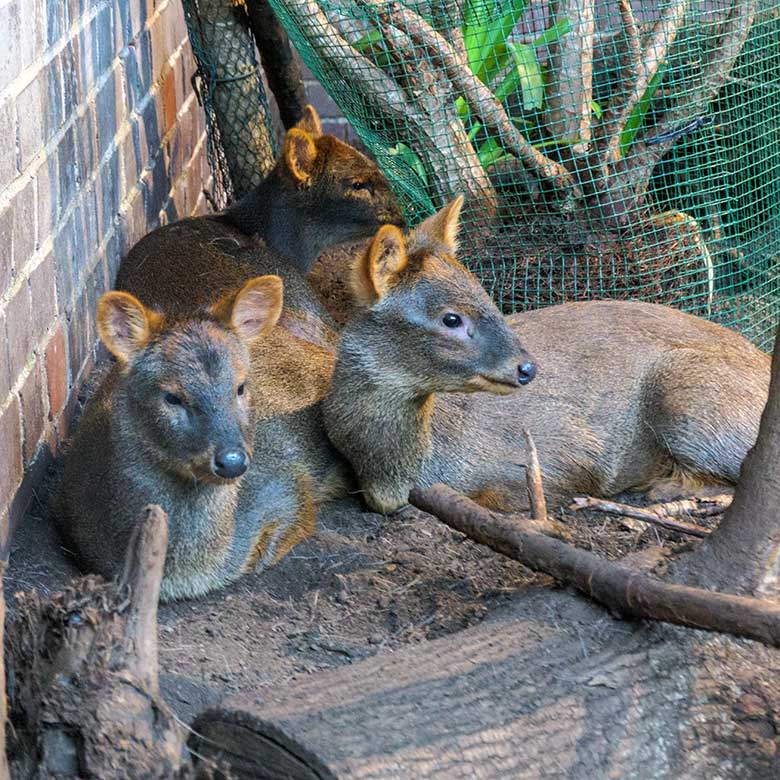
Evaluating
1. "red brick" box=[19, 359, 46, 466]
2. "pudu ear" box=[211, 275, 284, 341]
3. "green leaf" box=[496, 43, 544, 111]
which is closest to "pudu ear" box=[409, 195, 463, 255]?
"pudu ear" box=[211, 275, 284, 341]

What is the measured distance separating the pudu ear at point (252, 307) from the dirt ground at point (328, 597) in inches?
35.9

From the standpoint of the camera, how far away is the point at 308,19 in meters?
7.01

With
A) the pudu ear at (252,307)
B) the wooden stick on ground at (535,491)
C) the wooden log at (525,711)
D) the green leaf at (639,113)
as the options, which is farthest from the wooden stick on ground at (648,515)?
the green leaf at (639,113)

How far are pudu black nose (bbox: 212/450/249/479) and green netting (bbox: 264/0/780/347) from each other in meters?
3.07

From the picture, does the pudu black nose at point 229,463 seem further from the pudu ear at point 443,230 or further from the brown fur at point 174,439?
the pudu ear at point 443,230

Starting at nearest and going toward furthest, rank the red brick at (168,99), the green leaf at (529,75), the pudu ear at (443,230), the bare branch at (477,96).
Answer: the pudu ear at (443,230), the bare branch at (477,96), the green leaf at (529,75), the red brick at (168,99)

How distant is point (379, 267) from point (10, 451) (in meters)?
1.63

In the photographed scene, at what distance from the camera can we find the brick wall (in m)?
4.74

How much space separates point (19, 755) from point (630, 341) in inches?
142

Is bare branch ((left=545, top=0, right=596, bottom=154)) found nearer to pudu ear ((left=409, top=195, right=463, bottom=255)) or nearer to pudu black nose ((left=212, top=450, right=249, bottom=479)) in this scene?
pudu ear ((left=409, top=195, right=463, bottom=255))

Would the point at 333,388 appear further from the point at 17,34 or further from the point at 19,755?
the point at 19,755

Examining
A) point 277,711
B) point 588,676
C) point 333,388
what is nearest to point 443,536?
point 333,388

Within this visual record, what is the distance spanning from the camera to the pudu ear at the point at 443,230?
5699 millimetres

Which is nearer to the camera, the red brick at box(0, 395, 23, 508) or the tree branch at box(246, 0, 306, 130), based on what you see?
the red brick at box(0, 395, 23, 508)
